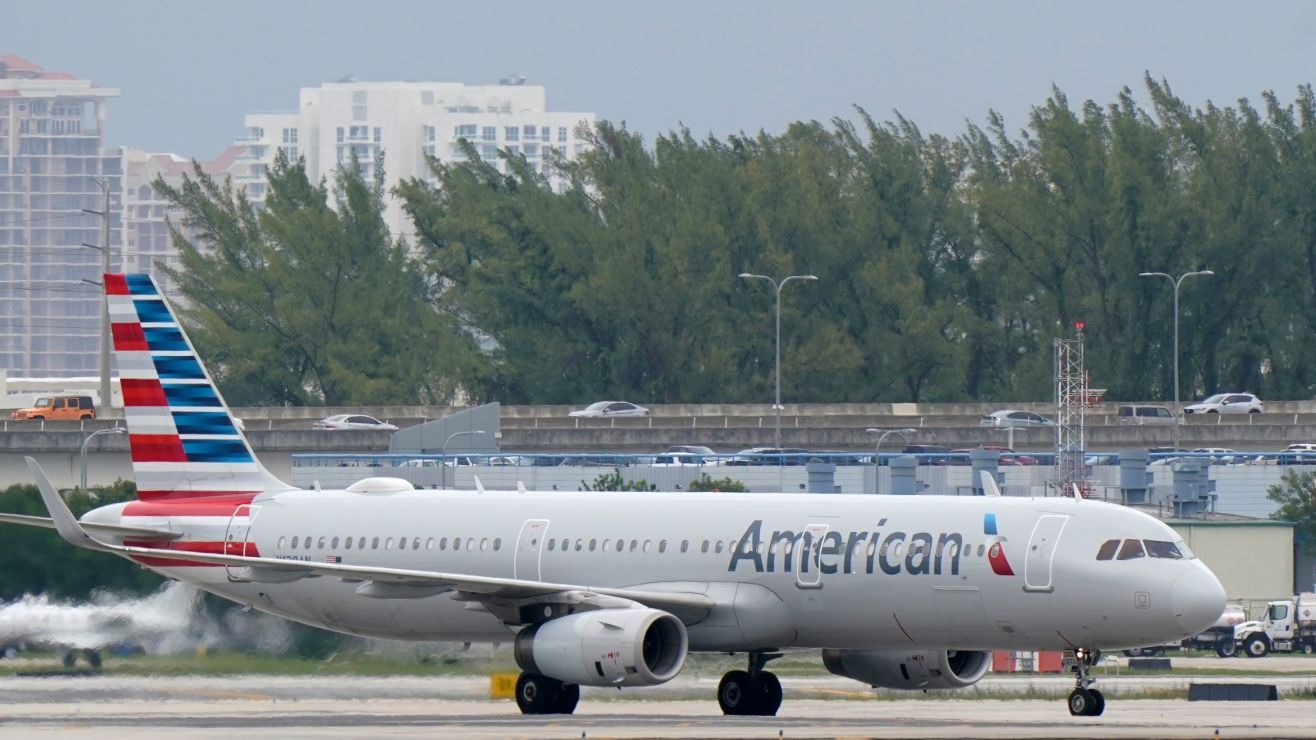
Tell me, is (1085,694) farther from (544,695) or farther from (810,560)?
(544,695)

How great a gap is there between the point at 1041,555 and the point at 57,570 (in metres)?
19.0

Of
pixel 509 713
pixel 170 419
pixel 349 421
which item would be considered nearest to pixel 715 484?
pixel 349 421

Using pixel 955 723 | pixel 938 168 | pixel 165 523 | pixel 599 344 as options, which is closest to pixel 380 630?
pixel 165 523

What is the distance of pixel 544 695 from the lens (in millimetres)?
39156

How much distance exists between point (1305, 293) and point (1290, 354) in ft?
12.4

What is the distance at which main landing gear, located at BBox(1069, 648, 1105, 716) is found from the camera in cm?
3738

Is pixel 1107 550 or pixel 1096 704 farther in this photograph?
pixel 1096 704

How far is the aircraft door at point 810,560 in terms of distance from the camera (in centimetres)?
3869

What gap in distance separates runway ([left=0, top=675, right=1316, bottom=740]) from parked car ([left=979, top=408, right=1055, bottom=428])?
64461 mm

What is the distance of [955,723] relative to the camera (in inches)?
1490

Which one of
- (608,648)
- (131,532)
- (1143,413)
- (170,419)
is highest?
(1143,413)

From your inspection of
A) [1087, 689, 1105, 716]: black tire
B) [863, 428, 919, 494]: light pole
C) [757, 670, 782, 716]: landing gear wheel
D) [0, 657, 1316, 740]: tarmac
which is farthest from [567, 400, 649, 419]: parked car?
[1087, 689, 1105, 716]: black tire

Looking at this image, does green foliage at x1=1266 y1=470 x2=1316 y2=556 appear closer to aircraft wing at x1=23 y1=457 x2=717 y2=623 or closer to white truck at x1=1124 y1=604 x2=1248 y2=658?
white truck at x1=1124 y1=604 x2=1248 y2=658

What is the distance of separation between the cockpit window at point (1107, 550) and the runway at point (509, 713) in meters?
2.53
